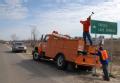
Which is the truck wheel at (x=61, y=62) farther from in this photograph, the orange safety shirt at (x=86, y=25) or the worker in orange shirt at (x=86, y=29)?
the orange safety shirt at (x=86, y=25)

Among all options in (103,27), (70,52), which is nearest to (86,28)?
(103,27)

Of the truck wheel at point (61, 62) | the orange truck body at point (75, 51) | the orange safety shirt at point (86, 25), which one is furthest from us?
the truck wheel at point (61, 62)

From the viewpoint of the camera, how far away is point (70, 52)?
16906mm

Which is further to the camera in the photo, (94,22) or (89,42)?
(89,42)

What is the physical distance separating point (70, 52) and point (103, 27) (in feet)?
7.98

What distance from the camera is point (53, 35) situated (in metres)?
20.0

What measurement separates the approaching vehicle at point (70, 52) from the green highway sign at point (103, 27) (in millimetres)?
1095

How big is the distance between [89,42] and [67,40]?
139 cm

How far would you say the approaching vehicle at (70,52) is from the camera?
649 inches

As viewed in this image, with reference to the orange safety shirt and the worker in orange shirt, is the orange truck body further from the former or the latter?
the orange safety shirt

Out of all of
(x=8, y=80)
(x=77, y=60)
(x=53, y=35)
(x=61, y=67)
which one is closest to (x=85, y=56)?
(x=77, y=60)

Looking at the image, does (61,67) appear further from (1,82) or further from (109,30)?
(1,82)

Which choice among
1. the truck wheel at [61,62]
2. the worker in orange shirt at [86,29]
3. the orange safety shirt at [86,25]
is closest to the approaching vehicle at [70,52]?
the truck wheel at [61,62]

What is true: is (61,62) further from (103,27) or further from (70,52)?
(103,27)
